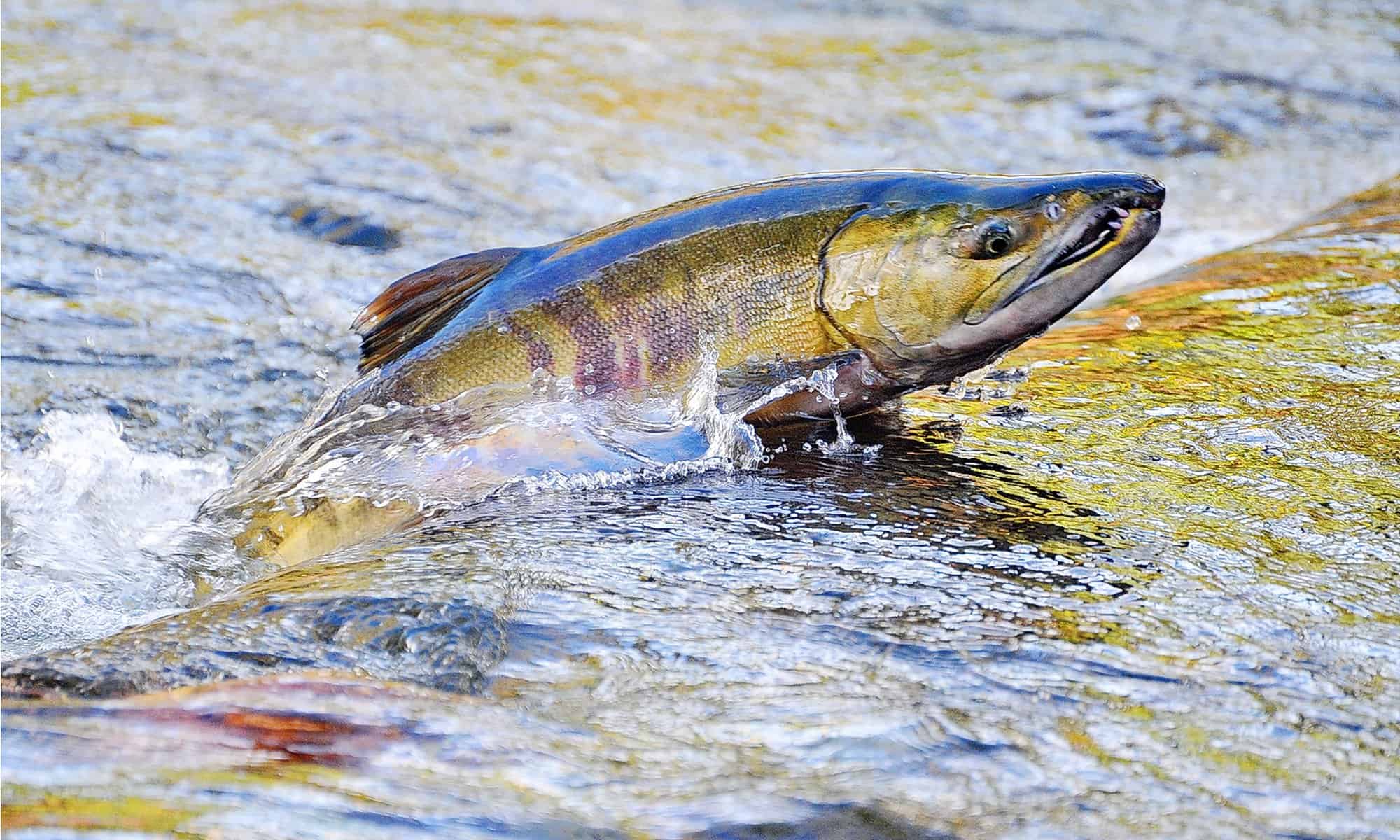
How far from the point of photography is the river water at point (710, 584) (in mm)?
1998

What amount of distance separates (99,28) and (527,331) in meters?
7.03

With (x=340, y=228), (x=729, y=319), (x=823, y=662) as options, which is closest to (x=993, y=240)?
(x=729, y=319)

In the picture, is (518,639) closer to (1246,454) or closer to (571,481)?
(571,481)

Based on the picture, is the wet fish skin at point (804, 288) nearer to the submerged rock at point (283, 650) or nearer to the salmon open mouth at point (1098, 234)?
the salmon open mouth at point (1098, 234)

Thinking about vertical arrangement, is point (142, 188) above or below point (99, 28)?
below

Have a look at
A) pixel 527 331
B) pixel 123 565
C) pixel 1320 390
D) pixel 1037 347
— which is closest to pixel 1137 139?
pixel 1037 347

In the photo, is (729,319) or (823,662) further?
(729,319)

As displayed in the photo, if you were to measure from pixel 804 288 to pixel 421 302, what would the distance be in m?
0.91

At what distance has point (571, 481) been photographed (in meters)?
3.24

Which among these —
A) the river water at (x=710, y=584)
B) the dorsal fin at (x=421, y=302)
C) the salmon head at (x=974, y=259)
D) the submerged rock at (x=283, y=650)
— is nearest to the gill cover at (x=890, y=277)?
the salmon head at (x=974, y=259)

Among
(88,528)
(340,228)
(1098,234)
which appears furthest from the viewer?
(340,228)

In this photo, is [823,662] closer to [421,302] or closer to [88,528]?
[421,302]

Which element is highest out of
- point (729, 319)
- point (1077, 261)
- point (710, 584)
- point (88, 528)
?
point (1077, 261)

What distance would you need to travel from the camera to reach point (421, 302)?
3408 mm
